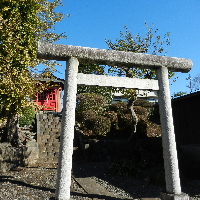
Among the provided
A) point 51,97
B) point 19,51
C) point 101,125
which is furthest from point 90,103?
point 19,51

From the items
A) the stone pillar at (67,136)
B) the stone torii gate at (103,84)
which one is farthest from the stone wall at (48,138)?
the stone torii gate at (103,84)

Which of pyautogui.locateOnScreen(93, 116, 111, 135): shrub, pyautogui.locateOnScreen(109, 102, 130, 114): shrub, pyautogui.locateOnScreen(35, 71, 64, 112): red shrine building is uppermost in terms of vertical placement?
pyautogui.locateOnScreen(35, 71, 64, 112): red shrine building

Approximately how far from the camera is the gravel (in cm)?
625

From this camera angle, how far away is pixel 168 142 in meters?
5.49

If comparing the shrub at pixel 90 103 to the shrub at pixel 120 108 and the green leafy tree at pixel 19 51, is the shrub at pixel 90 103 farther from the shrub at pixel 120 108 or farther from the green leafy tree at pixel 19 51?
the green leafy tree at pixel 19 51

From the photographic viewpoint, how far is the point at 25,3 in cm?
1066

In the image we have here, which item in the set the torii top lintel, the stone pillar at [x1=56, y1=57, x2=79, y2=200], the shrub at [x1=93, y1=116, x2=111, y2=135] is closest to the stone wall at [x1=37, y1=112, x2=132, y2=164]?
the shrub at [x1=93, y1=116, x2=111, y2=135]

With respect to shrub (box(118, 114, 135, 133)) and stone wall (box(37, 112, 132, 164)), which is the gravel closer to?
stone wall (box(37, 112, 132, 164))

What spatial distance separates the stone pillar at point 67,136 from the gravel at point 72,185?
0.67 m

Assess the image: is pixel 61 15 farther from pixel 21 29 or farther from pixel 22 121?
pixel 22 121

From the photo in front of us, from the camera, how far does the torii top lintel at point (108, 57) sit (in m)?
5.28

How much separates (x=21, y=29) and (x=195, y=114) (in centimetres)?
989

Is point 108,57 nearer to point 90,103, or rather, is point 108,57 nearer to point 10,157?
point 10,157

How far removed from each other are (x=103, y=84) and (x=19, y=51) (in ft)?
21.5
